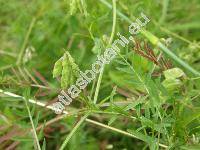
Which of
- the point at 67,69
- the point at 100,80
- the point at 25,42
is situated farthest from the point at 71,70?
the point at 25,42

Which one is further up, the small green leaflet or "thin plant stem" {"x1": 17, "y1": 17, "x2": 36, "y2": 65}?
"thin plant stem" {"x1": 17, "y1": 17, "x2": 36, "y2": 65}

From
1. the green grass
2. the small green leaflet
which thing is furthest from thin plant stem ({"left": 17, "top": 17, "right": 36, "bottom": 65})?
the small green leaflet

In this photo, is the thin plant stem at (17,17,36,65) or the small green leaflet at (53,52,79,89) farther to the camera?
the thin plant stem at (17,17,36,65)

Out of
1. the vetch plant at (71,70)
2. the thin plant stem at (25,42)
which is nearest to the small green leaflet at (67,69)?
the vetch plant at (71,70)

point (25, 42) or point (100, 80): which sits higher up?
point (25, 42)

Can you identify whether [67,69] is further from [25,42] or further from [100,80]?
[25,42]

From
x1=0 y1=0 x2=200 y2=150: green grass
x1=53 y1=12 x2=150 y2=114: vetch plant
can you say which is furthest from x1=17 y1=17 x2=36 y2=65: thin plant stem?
x1=53 y1=12 x2=150 y2=114: vetch plant

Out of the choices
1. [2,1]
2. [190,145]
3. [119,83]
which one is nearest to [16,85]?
[119,83]

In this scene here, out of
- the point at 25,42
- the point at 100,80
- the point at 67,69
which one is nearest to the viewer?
the point at 67,69

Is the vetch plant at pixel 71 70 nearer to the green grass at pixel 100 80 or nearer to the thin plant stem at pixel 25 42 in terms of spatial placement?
the green grass at pixel 100 80

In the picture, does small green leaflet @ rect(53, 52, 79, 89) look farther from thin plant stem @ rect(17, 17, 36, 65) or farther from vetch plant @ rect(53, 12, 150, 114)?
thin plant stem @ rect(17, 17, 36, 65)

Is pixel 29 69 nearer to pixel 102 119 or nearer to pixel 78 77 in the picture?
pixel 102 119
